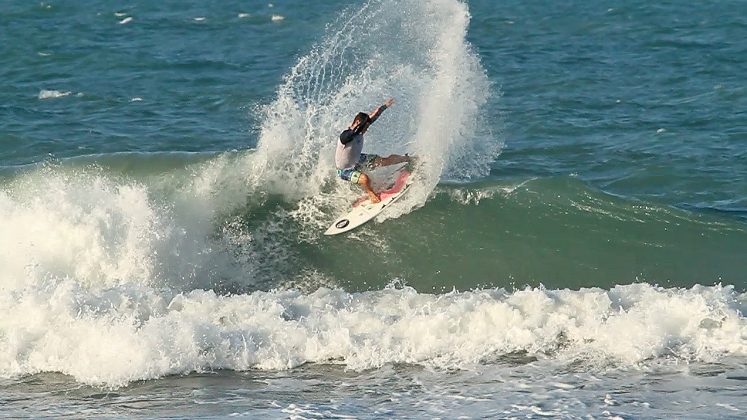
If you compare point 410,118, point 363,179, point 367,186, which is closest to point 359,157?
point 363,179

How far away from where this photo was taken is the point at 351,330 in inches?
480

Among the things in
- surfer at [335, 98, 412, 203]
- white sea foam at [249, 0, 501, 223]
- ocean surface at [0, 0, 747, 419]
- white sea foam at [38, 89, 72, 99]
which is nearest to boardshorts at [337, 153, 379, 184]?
surfer at [335, 98, 412, 203]

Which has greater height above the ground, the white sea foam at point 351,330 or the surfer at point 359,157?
the surfer at point 359,157

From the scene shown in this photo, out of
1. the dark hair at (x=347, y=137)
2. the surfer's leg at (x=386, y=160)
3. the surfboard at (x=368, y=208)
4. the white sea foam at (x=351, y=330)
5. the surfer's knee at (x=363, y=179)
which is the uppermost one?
the dark hair at (x=347, y=137)

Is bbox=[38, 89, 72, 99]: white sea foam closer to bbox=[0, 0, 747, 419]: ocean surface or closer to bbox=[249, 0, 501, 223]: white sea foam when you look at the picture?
bbox=[0, 0, 747, 419]: ocean surface

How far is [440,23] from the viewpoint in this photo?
54.4ft

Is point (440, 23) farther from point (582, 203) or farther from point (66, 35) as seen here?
point (66, 35)

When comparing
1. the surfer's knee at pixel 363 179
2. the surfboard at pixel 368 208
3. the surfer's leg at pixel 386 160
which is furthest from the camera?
the surfboard at pixel 368 208

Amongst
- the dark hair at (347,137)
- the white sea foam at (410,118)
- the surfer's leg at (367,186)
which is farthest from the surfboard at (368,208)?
the dark hair at (347,137)

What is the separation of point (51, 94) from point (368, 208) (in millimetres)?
9695

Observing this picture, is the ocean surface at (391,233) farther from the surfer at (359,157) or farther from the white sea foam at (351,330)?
the surfer at (359,157)

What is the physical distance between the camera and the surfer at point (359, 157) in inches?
578

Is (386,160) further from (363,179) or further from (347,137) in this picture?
(347,137)

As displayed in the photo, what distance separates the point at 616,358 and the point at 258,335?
3754 mm
